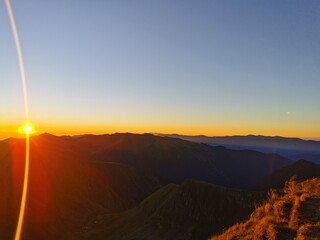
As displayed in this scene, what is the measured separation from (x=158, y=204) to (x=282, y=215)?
62196 millimetres

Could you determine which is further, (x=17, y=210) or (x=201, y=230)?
(x=17, y=210)

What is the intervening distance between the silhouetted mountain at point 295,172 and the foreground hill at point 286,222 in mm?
127569

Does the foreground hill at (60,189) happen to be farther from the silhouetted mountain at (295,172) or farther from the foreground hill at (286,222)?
the foreground hill at (286,222)

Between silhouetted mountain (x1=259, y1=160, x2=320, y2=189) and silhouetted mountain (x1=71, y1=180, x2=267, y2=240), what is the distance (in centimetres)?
7431

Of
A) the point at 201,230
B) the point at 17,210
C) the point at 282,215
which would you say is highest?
the point at 282,215

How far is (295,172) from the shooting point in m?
154

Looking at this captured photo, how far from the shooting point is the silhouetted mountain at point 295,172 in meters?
147

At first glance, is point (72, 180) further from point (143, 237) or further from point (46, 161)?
point (143, 237)

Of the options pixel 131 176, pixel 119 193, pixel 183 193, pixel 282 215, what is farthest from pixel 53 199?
pixel 282 215

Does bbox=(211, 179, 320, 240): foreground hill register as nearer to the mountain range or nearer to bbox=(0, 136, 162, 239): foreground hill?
the mountain range

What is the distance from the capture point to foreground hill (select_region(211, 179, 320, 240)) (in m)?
11.0

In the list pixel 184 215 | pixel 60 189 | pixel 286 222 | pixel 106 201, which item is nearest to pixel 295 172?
pixel 106 201

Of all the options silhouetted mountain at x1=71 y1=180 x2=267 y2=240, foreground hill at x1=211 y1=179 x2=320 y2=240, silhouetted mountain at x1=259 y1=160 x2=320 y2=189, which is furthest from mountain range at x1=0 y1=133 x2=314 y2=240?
foreground hill at x1=211 y1=179 x2=320 y2=240

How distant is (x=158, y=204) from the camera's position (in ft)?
241
